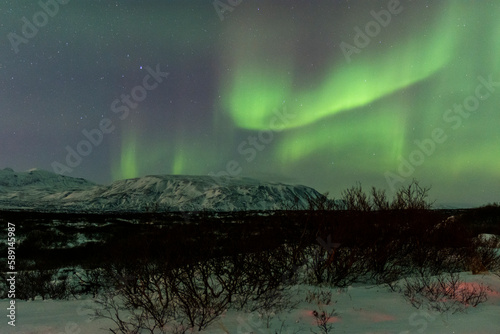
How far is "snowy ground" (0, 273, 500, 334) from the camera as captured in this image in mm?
4812

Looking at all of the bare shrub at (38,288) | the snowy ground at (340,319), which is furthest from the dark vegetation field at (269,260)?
the snowy ground at (340,319)

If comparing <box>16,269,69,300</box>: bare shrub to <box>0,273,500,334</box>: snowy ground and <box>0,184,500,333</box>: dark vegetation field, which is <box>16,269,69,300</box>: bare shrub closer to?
<box>0,184,500,333</box>: dark vegetation field

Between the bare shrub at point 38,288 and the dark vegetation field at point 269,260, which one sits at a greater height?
the dark vegetation field at point 269,260

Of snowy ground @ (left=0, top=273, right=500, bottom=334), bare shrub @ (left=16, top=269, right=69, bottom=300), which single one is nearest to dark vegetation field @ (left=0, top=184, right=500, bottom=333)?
bare shrub @ (left=16, top=269, right=69, bottom=300)

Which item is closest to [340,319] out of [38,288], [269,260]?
[269,260]

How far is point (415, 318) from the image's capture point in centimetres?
521

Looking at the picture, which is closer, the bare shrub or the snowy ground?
the snowy ground

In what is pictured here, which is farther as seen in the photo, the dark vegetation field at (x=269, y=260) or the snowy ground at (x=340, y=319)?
the dark vegetation field at (x=269, y=260)

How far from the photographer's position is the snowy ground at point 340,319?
4.81 meters

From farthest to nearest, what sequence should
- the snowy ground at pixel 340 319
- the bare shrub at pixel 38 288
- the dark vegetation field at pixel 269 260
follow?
the bare shrub at pixel 38 288 < the dark vegetation field at pixel 269 260 < the snowy ground at pixel 340 319

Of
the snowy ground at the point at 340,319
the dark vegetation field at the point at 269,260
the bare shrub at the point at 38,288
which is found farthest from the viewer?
the bare shrub at the point at 38,288

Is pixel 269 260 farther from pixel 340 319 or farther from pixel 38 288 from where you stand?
pixel 38 288

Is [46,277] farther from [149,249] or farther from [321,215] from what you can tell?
[321,215]

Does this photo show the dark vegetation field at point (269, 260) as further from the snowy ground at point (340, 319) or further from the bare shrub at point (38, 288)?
the snowy ground at point (340, 319)
